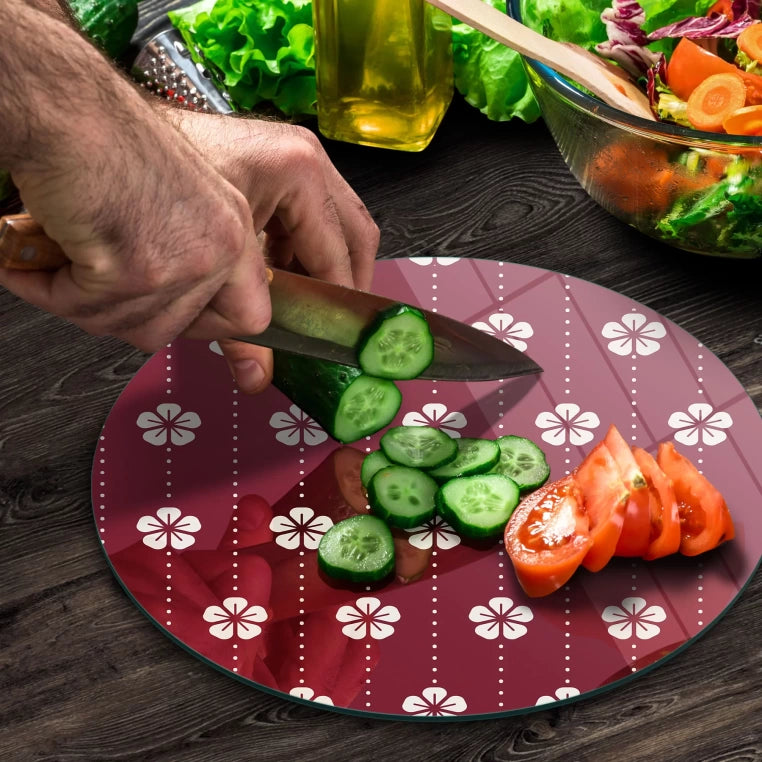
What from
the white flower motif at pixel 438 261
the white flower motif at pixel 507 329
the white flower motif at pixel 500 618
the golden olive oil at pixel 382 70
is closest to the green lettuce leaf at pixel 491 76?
the golden olive oil at pixel 382 70

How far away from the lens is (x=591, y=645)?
1605 millimetres

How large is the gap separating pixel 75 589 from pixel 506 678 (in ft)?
2.17

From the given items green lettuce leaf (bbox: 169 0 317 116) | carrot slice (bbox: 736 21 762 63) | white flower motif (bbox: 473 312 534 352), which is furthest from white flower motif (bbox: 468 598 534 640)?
green lettuce leaf (bbox: 169 0 317 116)

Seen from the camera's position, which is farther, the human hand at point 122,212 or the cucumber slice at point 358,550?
the cucumber slice at point 358,550

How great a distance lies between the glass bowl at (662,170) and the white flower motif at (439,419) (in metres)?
0.52

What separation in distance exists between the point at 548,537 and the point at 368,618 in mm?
284

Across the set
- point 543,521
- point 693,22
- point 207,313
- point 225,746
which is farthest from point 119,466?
point 693,22

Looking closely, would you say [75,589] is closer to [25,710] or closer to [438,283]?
[25,710]

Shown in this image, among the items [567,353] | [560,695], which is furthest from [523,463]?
[560,695]

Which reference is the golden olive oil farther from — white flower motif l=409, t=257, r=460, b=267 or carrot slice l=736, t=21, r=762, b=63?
carrot slice l=736, t=21, r=762, b=63

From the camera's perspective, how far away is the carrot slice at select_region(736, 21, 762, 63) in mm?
2100

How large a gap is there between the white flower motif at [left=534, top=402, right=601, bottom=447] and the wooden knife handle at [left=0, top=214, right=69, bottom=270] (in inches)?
33.7

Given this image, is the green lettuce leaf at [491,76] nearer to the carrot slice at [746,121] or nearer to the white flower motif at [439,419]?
the carrot slice at [746,121]

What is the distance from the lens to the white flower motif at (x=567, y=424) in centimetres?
191
